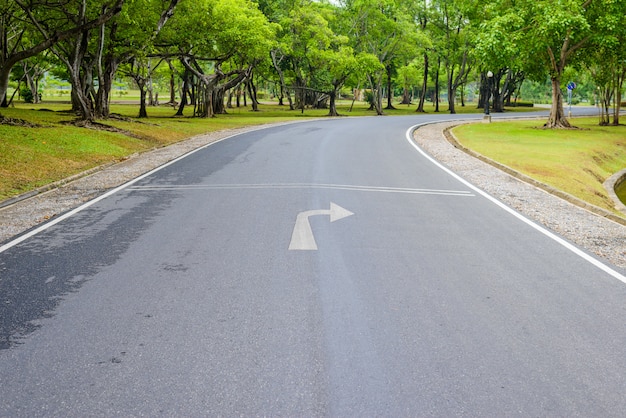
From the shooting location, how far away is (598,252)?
24.4ft

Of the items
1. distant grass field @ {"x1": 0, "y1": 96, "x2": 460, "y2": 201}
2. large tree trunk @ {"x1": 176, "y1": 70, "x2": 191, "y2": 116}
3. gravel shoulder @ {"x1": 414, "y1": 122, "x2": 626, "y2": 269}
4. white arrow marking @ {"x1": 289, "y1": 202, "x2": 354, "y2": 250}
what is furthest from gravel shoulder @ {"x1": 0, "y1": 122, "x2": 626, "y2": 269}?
large tree trunk @ {"x1": 176, "y1": 70, "x2": 191, "y2": 116}

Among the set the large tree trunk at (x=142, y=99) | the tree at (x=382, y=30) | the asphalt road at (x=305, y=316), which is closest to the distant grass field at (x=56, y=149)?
the asphalt road at (x=305, y=316)

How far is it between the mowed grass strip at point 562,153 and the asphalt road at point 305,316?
715 centimetres

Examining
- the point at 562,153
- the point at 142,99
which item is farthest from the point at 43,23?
the point at 562,153

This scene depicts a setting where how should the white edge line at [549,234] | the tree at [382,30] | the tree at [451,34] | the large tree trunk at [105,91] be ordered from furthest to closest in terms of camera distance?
the tree at [451,34]
the tree at [382,30]
the large tree trunk at [105,91]
the white edge line at [549,234]

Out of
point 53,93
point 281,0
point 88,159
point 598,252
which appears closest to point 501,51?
point 88,159

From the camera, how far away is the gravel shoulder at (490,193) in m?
8.23

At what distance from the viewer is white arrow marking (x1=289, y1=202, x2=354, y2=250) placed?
7348mm

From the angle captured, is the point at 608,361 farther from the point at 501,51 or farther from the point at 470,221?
the point at 501,51

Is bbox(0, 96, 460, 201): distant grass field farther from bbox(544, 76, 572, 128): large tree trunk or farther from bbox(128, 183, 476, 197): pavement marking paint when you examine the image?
bbox(544, 76, 572, 128): large tree trunk

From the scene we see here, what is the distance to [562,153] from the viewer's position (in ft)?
71.8

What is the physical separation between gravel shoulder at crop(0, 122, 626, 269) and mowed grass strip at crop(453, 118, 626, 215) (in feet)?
4.60

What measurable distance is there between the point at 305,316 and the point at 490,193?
25.2 feet

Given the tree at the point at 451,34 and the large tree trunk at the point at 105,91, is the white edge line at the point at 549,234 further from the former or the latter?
the tree at the point at 451,34
